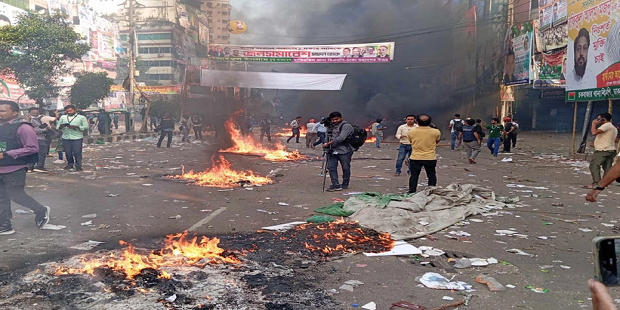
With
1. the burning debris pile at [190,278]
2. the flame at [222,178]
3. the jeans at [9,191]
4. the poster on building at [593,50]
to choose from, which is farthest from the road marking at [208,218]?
the poster on building at [593,50]

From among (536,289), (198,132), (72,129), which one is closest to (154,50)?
(198,132)

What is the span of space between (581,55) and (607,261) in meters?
12.9

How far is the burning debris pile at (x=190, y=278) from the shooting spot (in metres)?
3.14

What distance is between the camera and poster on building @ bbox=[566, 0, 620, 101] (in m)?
10.5

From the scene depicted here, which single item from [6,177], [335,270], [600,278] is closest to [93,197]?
[6,177]

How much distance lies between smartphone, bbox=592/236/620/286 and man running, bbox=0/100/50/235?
216 inches

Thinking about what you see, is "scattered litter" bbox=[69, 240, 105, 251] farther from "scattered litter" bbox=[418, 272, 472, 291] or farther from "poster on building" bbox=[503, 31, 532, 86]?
"poster on building" bbox=[503, 31, 532, 86]

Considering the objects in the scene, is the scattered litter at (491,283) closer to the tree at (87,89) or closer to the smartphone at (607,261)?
the smartphone at (607,261)

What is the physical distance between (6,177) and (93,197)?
2.24m

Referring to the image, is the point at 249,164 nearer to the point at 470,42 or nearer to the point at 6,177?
the point at 6,177

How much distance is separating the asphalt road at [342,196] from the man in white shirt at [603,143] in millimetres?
498

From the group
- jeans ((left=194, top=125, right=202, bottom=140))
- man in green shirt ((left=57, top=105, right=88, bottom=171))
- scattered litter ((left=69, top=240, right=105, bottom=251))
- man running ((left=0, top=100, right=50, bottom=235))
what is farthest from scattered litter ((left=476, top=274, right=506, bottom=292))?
jeans ((left=194, top=125, right=202, bottom=140))

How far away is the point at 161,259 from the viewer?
3.99 meters

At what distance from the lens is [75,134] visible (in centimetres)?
987
